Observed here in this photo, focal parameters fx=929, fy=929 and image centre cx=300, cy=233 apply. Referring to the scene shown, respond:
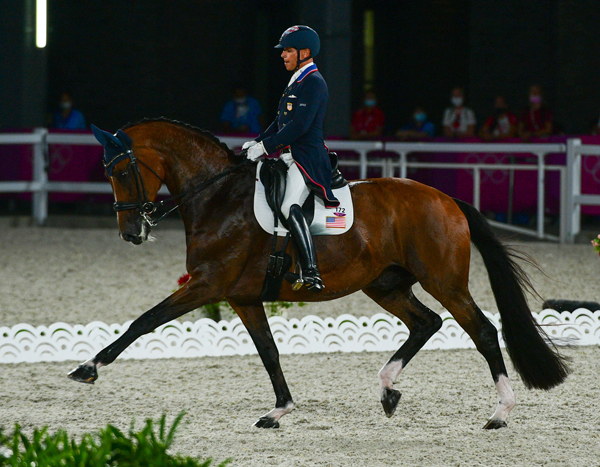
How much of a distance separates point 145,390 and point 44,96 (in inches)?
Answer: 469

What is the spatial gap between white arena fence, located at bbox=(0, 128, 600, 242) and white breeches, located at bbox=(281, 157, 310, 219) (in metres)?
8.02

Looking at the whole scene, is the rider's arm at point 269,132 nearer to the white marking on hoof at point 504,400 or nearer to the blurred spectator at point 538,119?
the white marking on hoof at point 504,400

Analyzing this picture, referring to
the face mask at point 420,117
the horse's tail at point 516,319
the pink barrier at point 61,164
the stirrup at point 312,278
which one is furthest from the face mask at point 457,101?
the stirrup at point 312,278

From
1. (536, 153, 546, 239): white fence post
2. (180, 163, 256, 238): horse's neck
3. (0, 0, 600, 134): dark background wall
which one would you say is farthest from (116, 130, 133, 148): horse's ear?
(0, 0, 600, 134): dark background wall

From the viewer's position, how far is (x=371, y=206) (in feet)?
16.8

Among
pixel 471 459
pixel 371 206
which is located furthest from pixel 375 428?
pixel 371 206

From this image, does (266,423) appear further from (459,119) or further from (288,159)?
(459,119)

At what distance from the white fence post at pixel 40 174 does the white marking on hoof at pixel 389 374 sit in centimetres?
991

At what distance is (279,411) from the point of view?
16.0 feet

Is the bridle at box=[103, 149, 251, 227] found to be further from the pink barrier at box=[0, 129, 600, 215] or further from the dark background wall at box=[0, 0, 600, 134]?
the dark background wall at box=[0, 0, 600, 134]

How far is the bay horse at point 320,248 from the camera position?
4.80 metres

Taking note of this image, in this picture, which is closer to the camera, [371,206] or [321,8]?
[371,206]

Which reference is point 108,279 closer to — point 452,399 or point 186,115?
point 452,399

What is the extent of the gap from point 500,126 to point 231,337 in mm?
8938
